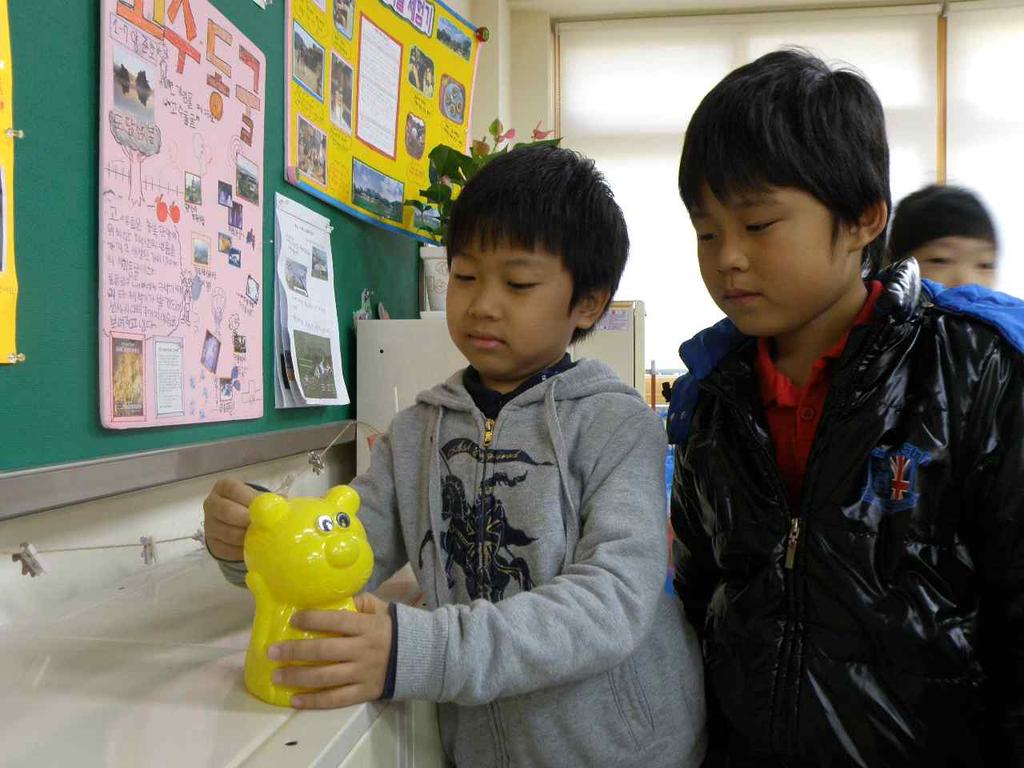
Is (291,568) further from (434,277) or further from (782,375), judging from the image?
(434,277)

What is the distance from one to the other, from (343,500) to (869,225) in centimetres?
55

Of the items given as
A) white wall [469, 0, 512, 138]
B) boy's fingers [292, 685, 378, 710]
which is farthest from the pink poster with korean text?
white wall [469, 0, 512, 138]

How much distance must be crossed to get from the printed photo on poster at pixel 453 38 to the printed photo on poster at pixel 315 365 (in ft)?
3.22

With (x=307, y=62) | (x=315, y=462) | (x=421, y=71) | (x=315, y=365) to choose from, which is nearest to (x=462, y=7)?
(x=421, y=71)

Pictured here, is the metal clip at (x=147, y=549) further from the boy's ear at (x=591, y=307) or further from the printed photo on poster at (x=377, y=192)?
the printed photo on poster at (x=377, y=192)

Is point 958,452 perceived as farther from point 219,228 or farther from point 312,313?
point 312,313

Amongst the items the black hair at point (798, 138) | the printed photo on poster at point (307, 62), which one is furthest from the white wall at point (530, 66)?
the black hair at point (798, 138)

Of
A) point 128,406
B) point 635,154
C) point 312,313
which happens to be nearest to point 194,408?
point 128,406

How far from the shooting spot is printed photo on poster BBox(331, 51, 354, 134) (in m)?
1.52

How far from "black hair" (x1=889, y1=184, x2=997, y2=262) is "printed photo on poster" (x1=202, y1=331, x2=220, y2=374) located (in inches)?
41.6

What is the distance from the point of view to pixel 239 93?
1178 mm

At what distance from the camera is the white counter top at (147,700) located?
0.51 m

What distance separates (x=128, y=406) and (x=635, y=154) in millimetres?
3157

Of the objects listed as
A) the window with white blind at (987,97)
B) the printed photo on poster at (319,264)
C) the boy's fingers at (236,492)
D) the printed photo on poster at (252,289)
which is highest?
the window with white blind at (987,97)
